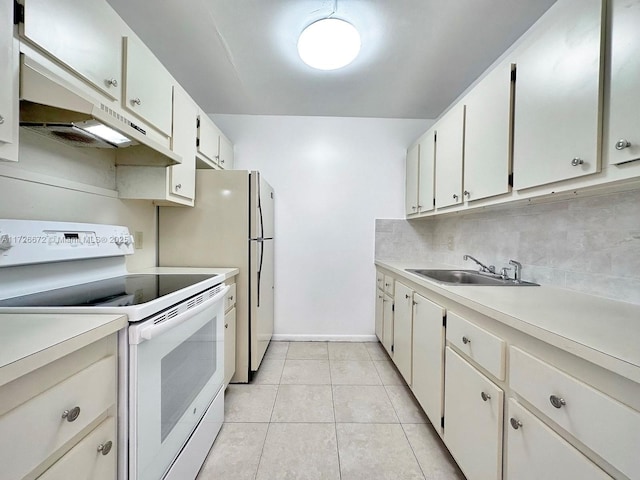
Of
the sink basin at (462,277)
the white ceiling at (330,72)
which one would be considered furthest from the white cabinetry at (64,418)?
the white ceiling at (330,72)

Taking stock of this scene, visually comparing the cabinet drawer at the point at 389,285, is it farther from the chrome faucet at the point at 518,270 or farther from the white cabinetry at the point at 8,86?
the white cabinetry at the point at 8,86

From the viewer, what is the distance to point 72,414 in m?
0.65

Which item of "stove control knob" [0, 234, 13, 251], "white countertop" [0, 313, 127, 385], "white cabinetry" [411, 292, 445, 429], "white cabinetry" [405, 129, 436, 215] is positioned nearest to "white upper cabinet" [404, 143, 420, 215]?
"white cabinetry" [405, 129, 436, 215]

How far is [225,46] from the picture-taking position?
1.83 m

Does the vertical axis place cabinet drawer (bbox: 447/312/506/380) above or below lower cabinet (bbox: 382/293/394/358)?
above

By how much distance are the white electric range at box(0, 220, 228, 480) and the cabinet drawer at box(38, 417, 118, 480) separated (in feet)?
0.11

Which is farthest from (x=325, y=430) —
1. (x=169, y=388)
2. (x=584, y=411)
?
(x=584, y=411)

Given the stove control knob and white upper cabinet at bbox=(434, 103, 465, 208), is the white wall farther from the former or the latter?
the stove control knob

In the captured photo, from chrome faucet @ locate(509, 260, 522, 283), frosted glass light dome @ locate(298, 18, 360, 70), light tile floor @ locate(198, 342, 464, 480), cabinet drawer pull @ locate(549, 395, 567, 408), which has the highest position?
frosted glass light dome @ locate(298, 18, 360, 70)

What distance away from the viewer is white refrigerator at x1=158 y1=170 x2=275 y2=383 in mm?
2039

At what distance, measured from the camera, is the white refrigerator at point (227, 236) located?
6.69ft

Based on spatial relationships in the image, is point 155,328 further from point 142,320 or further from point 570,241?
point 570,241

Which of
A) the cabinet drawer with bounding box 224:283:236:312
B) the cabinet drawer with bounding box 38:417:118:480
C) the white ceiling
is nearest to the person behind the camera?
the cabinet drawer with bounding box 38:417:118:480

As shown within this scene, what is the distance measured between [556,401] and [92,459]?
1.26m
